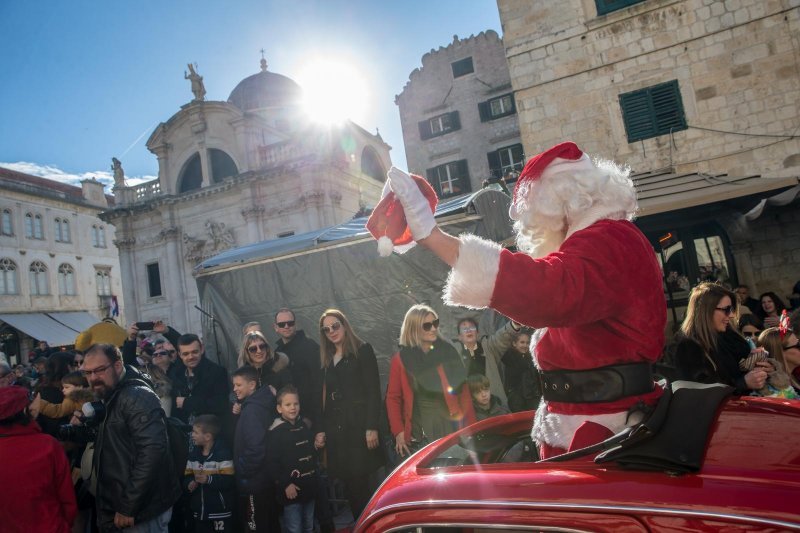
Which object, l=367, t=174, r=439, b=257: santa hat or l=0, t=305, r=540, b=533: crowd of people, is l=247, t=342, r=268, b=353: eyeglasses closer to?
l=0, t=305, r=540, b=533: crowd of people

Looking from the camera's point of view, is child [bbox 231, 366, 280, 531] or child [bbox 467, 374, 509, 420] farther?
child [bbox 467, 374, 509, 420]

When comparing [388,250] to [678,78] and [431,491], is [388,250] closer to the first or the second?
[431,491]

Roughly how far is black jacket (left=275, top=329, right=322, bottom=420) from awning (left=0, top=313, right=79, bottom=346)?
113 ft

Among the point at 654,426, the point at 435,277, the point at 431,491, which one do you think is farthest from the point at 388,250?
the point at 435,277

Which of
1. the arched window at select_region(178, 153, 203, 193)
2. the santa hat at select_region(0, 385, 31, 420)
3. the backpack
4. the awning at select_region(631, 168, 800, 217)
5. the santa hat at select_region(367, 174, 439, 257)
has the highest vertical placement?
the arched window at select_region(178, 153, 203, 193)

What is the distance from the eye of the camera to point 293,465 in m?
4.16

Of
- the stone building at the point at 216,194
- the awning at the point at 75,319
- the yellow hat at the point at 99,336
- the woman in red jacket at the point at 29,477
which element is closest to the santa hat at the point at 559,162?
the woman in red jacket at the point at 29,477

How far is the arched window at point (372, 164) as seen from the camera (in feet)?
97.7

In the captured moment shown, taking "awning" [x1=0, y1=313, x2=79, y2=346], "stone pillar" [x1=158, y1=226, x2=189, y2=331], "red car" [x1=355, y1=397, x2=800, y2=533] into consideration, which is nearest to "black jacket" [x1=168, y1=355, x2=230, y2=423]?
"red car" [x1=355, y1=397, x2=800, y2=533]

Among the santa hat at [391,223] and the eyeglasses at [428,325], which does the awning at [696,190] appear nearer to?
the eyeglasses at [428,325]

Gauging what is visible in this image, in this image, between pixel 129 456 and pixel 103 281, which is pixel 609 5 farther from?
pixel 103 281

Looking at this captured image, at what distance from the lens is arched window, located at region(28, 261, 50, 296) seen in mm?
33625

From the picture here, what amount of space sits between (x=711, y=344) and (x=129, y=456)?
468 cm

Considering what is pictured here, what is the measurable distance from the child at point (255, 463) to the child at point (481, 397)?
2037mm
